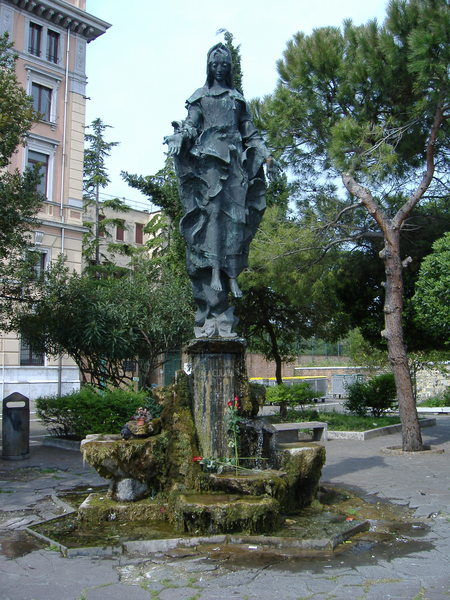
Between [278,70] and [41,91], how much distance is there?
581 inches

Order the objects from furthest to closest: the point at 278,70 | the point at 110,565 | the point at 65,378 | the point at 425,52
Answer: the point at 65,378 → the point at 278,70 → the point at 425,52 → the point at 110,565

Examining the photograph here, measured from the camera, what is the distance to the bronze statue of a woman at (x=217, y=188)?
680 cm

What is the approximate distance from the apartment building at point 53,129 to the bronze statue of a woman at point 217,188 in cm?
1809

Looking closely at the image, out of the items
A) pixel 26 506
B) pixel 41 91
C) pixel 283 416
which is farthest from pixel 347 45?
pixel 41 91

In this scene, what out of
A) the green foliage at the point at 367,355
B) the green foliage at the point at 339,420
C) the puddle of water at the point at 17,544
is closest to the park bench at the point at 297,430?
the green foliage at the point at 339,420

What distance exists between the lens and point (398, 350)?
12.1 metres

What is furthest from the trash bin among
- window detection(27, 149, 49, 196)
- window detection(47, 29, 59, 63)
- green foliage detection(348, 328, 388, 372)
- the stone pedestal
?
window detection(47, 29, 59, 63)

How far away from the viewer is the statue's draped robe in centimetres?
683

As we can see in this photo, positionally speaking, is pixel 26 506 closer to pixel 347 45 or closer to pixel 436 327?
pixel 436 327

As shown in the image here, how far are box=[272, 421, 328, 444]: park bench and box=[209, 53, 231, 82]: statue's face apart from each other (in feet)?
26.6

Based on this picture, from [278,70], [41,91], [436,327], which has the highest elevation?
[41,91]

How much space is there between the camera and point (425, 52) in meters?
11.7

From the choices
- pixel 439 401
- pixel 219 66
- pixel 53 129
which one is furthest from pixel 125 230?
pixel 219 66

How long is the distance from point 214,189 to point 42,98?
72.0ft
